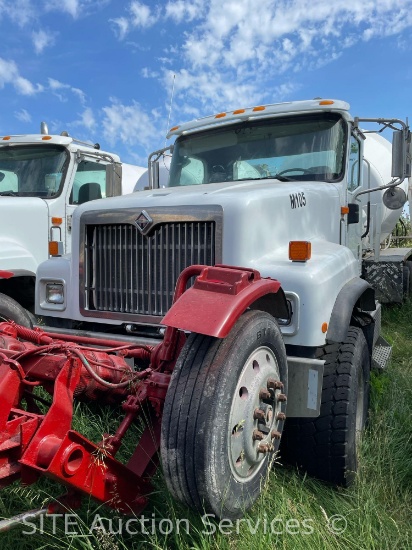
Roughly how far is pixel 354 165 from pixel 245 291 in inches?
111

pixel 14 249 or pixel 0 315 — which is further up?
pixel 14 249

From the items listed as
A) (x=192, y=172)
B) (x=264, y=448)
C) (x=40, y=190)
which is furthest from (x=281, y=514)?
(x=40, y=190)

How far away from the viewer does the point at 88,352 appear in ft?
8.23

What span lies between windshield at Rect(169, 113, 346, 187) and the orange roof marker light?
1154 mm

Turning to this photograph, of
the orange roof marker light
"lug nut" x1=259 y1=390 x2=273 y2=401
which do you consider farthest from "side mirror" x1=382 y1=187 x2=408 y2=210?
"lug nut" x1=259 y1=390 x2=273 y2=401

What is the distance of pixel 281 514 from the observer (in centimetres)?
234

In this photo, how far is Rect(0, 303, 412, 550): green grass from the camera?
2215 mm

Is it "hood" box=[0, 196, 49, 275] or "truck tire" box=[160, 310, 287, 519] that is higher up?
"hood" box=[0, 196, 49, 275]

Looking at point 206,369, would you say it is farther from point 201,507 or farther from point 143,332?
point 143,332

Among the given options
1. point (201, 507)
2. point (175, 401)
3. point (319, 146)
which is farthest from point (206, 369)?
point (319, 146)

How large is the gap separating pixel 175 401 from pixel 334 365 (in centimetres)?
130

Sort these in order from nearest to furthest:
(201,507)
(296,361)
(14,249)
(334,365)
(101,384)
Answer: (201,507) → (101,384) → (296,361) → (334,365) → (14,249)

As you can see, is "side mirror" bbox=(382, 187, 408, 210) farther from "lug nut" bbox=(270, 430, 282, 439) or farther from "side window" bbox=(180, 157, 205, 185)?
"lug nut" bbox=(270, 430, 282, 439)

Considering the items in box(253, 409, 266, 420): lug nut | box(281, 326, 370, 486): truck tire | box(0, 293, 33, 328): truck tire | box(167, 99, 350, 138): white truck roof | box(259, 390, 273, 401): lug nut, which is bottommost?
box(281, 326, 370, 486): truck tire
